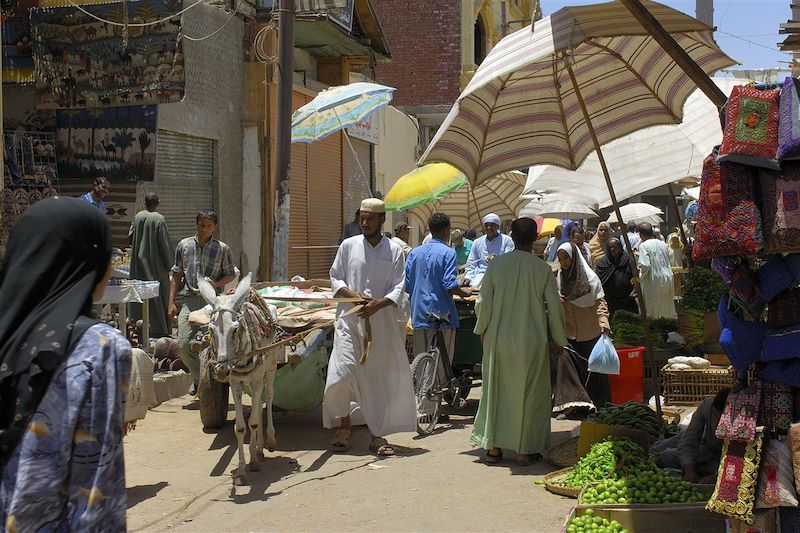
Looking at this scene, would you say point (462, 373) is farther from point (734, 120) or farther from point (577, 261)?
point (734, 120)

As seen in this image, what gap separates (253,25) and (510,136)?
30.4 ft

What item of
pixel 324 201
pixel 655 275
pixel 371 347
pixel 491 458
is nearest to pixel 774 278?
pixel 491 458

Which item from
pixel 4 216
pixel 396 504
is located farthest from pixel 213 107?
pixel 396 504

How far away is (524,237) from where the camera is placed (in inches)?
309

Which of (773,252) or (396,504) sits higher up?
(773,252)

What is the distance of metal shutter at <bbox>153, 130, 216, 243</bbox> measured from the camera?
1429 centimetres

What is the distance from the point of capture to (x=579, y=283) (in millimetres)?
9266

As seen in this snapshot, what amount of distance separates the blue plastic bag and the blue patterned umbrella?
453cm

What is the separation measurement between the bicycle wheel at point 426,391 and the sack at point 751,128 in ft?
15.3

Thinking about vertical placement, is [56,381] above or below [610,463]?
above

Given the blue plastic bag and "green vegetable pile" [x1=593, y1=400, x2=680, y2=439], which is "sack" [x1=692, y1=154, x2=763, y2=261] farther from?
the blue plastic bag

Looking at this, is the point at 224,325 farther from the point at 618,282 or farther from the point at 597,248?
the point at 597,248

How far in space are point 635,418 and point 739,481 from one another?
255cm

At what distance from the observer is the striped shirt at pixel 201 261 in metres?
9.38
